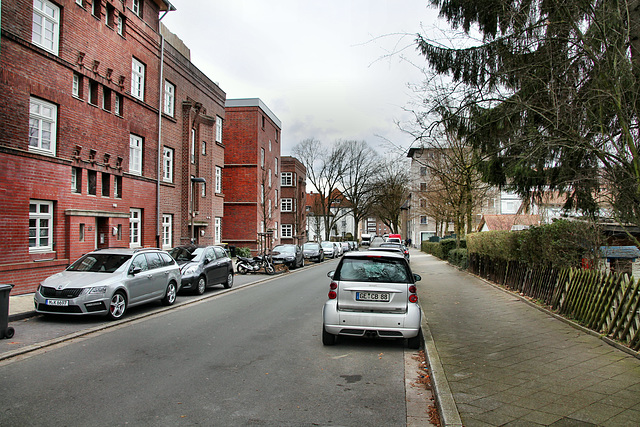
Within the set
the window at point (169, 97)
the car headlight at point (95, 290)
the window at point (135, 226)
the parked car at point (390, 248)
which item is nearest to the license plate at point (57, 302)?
the car headlight at point (95, 290)

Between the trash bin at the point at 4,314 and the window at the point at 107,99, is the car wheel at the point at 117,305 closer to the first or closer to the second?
the trash bin at the point at 4,314

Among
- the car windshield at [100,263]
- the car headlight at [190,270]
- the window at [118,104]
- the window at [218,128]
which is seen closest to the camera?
the car windshield at [100,263]

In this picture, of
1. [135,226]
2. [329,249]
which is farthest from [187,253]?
[329,249]

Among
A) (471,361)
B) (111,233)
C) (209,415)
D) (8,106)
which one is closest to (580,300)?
(471,361)

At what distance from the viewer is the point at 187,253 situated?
16234 mm

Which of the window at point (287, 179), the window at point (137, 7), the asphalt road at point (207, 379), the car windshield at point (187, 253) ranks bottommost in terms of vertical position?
the asphalt road at point (207, 379)

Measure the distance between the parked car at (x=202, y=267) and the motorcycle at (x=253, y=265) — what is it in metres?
6.55

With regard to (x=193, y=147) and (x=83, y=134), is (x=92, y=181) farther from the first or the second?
(x=193, y=147)

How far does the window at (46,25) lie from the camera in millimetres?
14586

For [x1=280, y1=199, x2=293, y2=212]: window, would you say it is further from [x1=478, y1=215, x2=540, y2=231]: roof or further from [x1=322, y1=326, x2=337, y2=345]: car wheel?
[x1=322, y1=326, x2=337, y2=345]: car wheel

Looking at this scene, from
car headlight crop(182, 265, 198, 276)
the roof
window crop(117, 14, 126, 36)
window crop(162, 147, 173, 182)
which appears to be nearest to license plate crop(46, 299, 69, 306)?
car headlight crop(182, 265, 198, 276)

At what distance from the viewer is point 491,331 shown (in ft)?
28.4

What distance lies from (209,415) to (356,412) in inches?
58.5

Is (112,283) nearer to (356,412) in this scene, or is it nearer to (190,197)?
(356,412)
